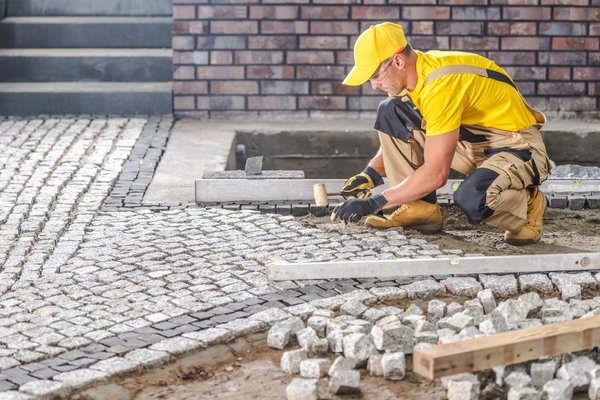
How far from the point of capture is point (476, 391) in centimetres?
421

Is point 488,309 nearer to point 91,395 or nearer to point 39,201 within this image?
point 91,395

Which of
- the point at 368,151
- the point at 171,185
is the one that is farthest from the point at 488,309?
the point at 368,151

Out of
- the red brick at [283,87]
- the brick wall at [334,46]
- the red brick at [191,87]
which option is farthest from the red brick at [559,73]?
the red brick at [191,87]

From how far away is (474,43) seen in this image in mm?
9453

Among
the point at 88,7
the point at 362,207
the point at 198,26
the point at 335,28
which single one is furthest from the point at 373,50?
the point at 88,7

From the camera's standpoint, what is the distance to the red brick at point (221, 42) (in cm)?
947

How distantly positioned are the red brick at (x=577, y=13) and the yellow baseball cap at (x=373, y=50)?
13.2 feet

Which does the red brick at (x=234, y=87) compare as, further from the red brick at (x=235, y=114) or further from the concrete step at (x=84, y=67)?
the concrete step at (x=84, y=67)

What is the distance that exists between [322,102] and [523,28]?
1715 mm

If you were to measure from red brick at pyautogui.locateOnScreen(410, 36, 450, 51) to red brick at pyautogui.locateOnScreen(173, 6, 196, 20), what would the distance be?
1.77 metres

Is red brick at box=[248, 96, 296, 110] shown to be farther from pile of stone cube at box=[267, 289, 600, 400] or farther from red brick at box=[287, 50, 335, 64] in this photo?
pile of stone cube at box=[267, 289, 600, 400]

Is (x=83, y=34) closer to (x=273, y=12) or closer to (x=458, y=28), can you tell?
(x=273, y=12)

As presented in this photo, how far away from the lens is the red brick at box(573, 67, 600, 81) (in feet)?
31.3

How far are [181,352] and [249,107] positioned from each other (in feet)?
16.9
